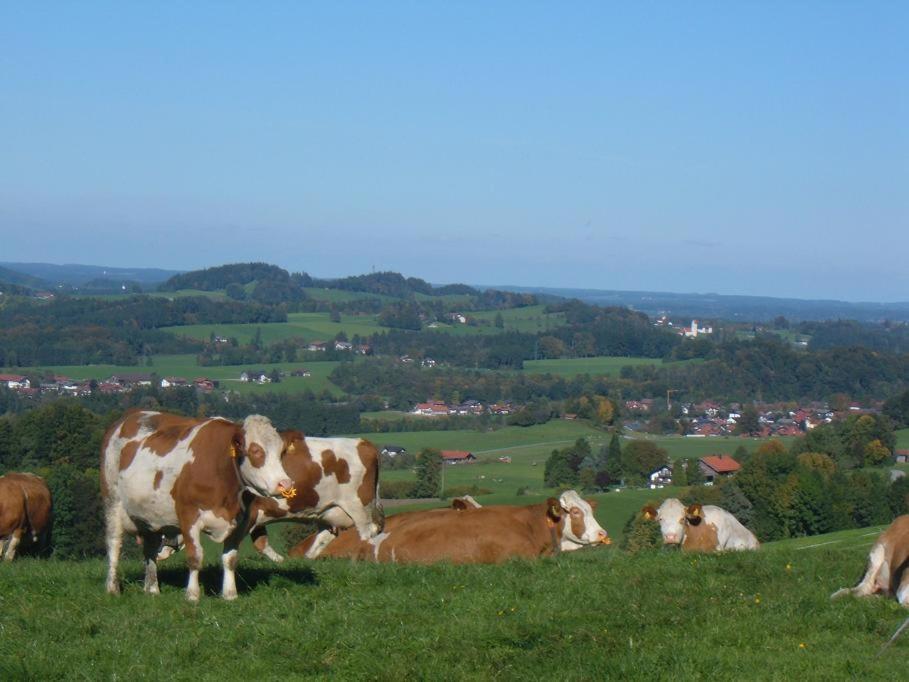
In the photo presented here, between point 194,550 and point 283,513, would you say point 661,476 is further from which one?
point 194,550

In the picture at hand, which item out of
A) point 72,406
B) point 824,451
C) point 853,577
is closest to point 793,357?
Result: point 824,451

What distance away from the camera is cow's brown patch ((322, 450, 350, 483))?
1928cm

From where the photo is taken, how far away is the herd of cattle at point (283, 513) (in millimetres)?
11836

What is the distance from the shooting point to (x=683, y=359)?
187 m

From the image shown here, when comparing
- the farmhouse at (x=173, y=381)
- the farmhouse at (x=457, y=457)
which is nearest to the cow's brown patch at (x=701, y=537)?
the farmhouse at (x=457, y=457)

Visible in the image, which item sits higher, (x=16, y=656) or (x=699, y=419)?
(x=16, y=656)

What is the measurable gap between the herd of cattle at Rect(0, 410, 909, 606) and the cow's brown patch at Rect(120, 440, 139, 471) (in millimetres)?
12

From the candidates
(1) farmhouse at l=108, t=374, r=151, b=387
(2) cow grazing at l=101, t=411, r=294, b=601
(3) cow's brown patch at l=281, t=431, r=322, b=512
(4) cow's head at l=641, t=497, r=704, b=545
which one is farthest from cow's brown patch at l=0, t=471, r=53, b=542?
(1) farmhouse at l=108, t=374, r=151, b=387

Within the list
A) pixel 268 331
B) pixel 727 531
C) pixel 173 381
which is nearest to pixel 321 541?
pixel 727 531

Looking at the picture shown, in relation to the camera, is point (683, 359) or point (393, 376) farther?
point (683, 359)

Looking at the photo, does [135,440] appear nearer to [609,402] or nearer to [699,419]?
[609,402]

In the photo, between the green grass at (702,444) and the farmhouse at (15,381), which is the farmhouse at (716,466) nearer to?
the green grass at (702,444)

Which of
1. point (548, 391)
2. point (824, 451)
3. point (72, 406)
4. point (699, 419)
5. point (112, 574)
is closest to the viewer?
point (112, 574)

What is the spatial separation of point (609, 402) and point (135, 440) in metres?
121
